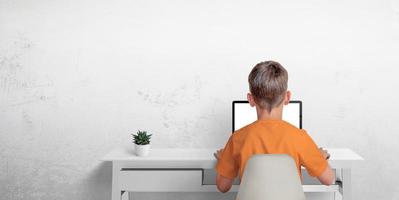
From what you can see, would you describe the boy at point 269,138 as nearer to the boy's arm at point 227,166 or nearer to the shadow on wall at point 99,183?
the boy's arm at point 227,166

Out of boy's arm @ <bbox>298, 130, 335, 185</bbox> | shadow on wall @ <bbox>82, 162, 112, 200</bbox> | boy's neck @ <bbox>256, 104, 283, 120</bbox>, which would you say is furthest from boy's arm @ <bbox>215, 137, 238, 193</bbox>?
shadow on wall @ <bbox>82, 162, 112, 200</bbox>

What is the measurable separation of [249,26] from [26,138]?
67.0 inches

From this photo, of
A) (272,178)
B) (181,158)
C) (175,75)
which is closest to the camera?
(272,178)

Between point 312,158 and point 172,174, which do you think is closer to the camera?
point 312,158

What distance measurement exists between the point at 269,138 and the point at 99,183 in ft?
6.14

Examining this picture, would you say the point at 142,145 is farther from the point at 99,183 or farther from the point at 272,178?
the point at 272,178

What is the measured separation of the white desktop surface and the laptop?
0.83 feet

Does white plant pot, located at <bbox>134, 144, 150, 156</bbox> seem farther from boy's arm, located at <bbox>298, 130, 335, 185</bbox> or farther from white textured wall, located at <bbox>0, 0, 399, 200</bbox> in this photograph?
boy's arm, located at <bbox>298, 130, 335, 185</bbox>

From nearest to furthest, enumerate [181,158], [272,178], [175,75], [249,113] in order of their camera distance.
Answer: [272,178] < [181,158] < [249,113] < [175,75]

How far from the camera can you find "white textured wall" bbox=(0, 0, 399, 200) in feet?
10.7

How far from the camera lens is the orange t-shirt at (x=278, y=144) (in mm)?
1795

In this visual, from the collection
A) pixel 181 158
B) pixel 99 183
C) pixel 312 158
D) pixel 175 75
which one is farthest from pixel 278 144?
pixel 99 183

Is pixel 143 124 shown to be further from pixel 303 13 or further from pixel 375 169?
pixel 375 169

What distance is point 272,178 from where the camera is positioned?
1720mm
